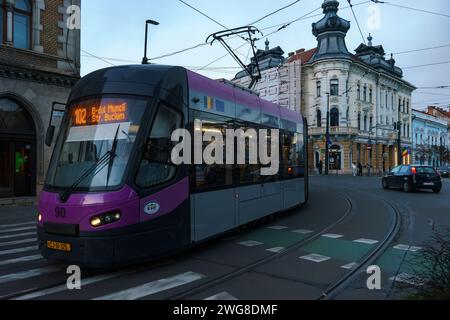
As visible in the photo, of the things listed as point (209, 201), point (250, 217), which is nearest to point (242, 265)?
point (209, 201)

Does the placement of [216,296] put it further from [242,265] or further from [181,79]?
[181,79]

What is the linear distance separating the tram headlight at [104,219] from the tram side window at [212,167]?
5.47 feet

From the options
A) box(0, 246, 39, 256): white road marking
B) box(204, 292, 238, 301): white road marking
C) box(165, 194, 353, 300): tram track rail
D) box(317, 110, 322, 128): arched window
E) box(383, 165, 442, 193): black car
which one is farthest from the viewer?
box(317, 110, 322, 128): arched window

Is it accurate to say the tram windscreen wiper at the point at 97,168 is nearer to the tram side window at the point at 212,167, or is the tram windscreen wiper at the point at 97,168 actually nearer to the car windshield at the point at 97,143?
the car windshield at the point at 97,143

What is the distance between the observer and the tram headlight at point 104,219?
17.6 ft

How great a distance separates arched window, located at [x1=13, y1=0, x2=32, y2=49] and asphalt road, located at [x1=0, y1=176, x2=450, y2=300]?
29.2 ft

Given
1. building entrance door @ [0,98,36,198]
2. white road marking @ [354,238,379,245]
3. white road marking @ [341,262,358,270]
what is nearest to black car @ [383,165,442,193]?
white road marking @ [354,238,379,245]

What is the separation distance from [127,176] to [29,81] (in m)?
Result: 12.8

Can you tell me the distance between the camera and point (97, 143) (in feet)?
18.9

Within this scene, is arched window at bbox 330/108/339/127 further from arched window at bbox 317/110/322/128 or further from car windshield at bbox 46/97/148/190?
car windshield at bbox 46/97/148/190

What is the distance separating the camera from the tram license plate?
544cm

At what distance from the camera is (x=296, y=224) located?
1037 centimetres

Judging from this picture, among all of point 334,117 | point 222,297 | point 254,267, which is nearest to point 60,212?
point 222,297

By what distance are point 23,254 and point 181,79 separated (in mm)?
4237
